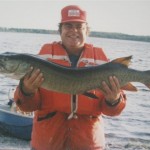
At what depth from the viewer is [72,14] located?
470 centimetres

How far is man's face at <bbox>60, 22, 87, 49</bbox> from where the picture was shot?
4.52 m

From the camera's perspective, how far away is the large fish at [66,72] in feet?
14.2

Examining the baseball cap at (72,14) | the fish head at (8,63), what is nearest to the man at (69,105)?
the baseball cap at (72,14)

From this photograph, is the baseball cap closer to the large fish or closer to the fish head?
the large fish

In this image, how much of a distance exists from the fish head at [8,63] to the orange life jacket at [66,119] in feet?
0.90

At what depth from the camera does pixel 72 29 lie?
457cm

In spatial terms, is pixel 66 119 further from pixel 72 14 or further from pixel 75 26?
pixel 72 14

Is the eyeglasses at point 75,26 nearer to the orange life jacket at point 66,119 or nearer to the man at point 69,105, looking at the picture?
the man at point 69,105

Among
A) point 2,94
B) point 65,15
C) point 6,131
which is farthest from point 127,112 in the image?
point 65,15

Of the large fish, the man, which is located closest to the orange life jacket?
the man

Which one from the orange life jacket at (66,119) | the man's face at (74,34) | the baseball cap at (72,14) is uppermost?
the baseball cap at (72,14)

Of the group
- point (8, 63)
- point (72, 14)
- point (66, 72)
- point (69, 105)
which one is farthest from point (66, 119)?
point (72, 14)

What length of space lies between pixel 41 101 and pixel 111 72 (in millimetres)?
909

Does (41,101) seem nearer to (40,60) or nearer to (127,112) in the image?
(40,60)
